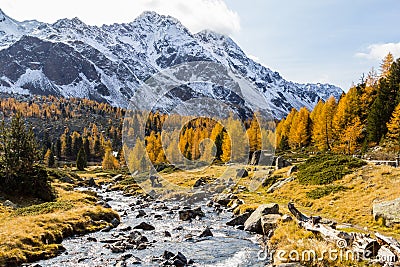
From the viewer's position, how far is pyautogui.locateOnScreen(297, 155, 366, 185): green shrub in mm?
43156

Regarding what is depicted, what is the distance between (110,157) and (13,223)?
103 m

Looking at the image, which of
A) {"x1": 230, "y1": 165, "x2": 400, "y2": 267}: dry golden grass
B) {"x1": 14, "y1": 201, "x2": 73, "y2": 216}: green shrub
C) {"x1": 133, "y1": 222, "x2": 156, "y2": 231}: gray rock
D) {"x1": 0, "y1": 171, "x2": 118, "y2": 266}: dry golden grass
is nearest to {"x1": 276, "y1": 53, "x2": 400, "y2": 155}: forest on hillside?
{"x1": 230, "y1": 165, "x2": 400, "y2": 267}: dry golden grass

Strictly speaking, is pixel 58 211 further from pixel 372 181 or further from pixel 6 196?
pixel 372 181

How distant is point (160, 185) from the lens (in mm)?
73000

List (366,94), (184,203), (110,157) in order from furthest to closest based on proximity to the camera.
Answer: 1. (110,157)
2. (366,94)
3. (184,203)

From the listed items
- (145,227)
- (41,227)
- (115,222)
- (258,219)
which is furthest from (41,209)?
(258,219)

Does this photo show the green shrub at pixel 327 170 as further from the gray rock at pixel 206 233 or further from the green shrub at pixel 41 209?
the green shrub at pixel 41 209

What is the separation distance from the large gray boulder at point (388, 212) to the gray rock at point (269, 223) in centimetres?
777

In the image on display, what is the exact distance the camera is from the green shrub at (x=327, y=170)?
1699 inches

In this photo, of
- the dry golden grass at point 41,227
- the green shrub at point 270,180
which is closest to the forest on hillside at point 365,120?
the green shrub at point 270,180

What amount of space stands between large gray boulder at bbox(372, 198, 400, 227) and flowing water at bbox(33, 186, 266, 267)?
9.92 metres

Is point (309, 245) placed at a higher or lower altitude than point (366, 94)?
lower

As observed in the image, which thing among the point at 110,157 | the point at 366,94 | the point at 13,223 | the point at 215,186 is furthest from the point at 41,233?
the point at 110,157

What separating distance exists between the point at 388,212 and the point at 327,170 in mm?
20668
